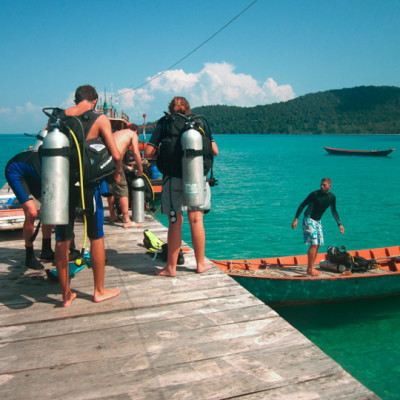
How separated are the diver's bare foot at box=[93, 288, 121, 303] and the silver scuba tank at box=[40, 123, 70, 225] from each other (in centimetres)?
103

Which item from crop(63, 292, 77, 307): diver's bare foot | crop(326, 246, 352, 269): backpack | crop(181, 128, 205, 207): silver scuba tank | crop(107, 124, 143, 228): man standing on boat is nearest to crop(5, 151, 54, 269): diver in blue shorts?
crop(63, 292, 77, 307): diver's bare foot

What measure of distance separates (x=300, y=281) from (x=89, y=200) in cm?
496

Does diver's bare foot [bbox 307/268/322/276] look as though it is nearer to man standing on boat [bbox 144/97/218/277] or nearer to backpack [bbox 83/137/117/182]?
man standing on boat [bbox 144/97/218/277]

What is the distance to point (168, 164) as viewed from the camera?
4207 millimetres

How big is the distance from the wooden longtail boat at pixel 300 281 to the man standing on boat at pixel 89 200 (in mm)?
3607

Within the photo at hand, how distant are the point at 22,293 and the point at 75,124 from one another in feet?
6.46

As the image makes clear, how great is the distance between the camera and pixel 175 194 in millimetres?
4328

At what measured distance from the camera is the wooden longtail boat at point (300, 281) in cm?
705

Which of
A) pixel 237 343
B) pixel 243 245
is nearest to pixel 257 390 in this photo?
pixel 237 343

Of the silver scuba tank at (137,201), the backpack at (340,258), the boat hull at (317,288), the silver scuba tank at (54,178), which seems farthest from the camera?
the backpack at (340,258)

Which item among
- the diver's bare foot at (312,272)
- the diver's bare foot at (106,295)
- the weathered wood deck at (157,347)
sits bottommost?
the diver's bare foot at (312,272)

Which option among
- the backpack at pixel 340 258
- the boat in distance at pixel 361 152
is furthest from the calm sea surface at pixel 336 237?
the boat in distance at pixel 361 152

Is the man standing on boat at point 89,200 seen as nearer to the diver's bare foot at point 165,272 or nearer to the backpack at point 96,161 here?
the backpack at point 96,161

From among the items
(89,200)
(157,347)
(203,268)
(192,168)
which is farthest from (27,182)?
(157,347)
